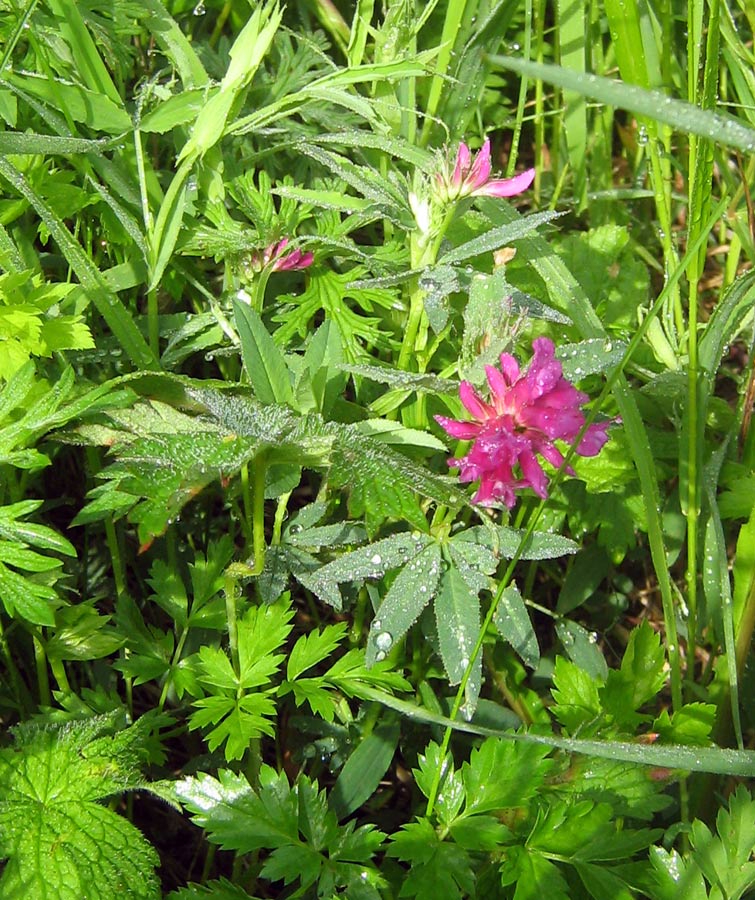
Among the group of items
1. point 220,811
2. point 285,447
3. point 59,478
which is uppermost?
point 285,447

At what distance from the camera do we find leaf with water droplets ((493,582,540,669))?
4.50ft

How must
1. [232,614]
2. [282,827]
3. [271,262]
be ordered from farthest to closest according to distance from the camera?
1. [271,262]
2. [232,614]
3. [282,827]

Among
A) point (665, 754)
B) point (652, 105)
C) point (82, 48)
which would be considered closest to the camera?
point (652, 105)

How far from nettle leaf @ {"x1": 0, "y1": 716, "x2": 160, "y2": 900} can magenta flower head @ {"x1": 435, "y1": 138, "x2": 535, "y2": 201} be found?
32.1 inches

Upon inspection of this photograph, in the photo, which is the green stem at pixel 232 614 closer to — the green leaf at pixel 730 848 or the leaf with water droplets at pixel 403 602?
the leaf with water droplets at pixel 403 602

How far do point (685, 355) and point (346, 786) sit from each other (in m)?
0.92

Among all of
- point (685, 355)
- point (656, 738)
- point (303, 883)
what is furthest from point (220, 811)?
point (685, 355)

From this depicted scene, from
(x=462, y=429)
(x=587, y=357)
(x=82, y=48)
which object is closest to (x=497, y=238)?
(x=587, y=357)

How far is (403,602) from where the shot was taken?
1309 mm

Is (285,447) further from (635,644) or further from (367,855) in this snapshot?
(635,644)

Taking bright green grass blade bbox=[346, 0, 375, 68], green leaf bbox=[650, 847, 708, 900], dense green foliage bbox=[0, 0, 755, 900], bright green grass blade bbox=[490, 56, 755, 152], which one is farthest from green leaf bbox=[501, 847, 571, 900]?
bright green grass blade bbox=[346, 0, 375, 68]

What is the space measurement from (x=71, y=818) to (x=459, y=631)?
1.76 feet

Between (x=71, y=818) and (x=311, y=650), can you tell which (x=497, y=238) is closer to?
(x=311, y=650)

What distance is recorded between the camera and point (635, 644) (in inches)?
58.1
